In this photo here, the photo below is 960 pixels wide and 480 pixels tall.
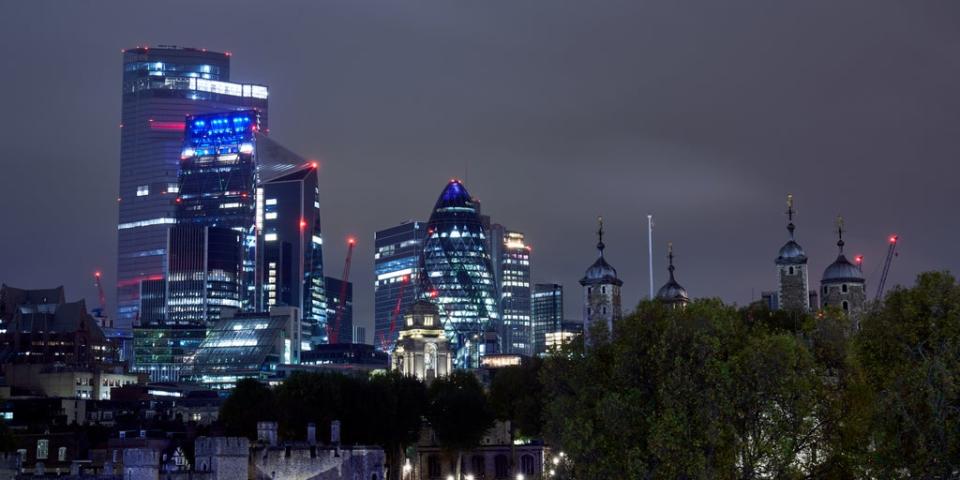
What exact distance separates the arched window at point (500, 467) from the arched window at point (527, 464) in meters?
1.82

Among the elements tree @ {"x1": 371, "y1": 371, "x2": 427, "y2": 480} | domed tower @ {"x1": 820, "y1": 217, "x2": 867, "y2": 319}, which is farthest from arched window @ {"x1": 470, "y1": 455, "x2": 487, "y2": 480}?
domed tower @ {"x1": 820, "y1": 217, "x2": 867, "y2": 319}

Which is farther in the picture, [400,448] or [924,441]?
[400,448]

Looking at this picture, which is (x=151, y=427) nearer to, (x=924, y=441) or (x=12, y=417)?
(x=12, y=417)

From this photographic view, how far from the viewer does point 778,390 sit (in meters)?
79.6

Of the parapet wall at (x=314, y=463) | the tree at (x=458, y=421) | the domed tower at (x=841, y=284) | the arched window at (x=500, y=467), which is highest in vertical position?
the domed tower at (x=841, y=284)

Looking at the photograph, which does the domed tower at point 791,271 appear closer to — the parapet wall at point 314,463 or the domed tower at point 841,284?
the domed tower at point 841,284

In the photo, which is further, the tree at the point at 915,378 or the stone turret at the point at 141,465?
the stone turret at the point at 141,465

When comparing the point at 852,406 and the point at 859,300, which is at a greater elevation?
the point at 859,300

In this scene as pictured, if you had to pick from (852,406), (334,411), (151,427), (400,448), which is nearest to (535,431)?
(400,448)

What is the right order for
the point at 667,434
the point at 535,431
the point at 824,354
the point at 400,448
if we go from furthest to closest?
1. the point at 535,431
2. the point at 400,448
3. the point at 824,354
4. the point at 667,434

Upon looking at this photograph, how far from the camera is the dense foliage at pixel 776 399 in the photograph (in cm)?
7156

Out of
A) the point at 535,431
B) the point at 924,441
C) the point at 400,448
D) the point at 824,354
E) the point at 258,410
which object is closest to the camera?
the point at 924,441

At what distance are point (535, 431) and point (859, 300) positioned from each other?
42.9 m

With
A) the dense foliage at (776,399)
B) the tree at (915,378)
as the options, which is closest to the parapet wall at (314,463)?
the dense foliage at (776,399)
